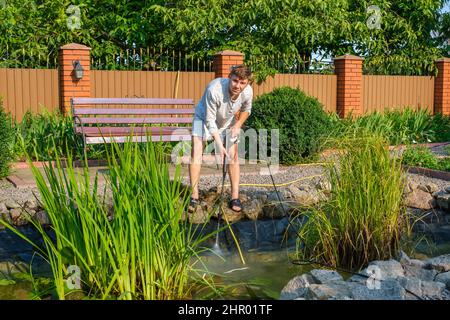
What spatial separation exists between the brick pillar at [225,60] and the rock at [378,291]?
9.65 m

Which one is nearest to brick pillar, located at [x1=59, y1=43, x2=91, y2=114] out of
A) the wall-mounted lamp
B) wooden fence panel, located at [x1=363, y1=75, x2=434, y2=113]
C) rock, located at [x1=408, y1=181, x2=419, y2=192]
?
the wall-mounted lamp

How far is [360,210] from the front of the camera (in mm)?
4262

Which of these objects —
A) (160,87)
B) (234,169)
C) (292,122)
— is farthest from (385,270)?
(160,87)

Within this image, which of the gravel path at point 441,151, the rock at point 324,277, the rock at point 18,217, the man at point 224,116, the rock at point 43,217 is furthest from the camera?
the gravel path at point 441,151

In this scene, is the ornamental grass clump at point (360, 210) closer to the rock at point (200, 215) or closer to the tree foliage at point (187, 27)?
the rock at point (200, 215)

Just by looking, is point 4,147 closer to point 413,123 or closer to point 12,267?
point 12,267

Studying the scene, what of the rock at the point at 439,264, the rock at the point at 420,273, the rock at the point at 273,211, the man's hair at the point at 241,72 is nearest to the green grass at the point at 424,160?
the rock at the point at 273,211

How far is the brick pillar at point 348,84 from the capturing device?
48.4 ft

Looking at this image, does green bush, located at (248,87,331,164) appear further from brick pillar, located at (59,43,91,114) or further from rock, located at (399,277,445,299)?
rock, located at (399,277,445,299)

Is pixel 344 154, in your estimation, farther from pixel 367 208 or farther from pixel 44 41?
pixel 44 41

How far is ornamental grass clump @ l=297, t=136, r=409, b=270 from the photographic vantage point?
14.0 feet

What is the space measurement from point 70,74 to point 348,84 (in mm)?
6578

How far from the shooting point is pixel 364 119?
1288cm

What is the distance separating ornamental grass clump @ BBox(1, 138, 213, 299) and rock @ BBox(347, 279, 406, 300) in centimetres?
91
